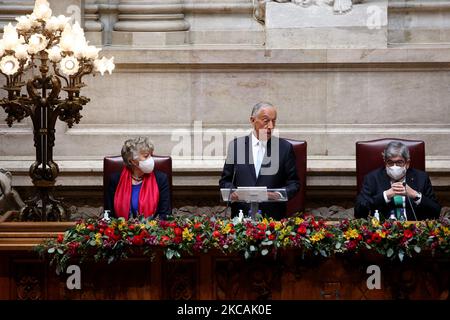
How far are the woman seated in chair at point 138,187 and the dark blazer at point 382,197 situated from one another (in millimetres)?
1207

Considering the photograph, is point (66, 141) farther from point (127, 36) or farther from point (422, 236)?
point (422, 236)

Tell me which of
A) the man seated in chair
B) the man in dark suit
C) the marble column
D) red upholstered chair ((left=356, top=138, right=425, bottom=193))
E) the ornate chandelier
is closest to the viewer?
the man seated in chair

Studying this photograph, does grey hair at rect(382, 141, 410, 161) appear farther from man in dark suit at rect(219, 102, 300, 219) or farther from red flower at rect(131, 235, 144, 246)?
red flower at rect(131, 235, 144, 246)

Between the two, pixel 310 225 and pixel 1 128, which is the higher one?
pixel 1 128

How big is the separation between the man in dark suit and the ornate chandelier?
98 centimetres

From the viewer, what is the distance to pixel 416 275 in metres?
5.00

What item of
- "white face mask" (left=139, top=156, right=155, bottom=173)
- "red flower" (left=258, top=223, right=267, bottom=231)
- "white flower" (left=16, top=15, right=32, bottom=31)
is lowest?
"red flower" (left=258, top=223, right=267, bottom=231)

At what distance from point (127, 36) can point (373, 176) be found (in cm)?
247

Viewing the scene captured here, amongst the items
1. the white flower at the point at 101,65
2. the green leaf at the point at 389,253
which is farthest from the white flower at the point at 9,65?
the green leaf at the point at 389,253

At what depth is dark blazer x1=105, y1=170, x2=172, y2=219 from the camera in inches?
236

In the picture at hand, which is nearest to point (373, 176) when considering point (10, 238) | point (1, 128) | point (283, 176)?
point (283, 176)

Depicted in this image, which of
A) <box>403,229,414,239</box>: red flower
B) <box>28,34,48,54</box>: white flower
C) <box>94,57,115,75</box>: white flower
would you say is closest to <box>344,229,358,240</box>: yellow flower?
<box>403,229,414,239</box>: red flower

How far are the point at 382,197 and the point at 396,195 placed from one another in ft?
A: 0.31

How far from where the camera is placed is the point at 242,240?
16.3 ft
